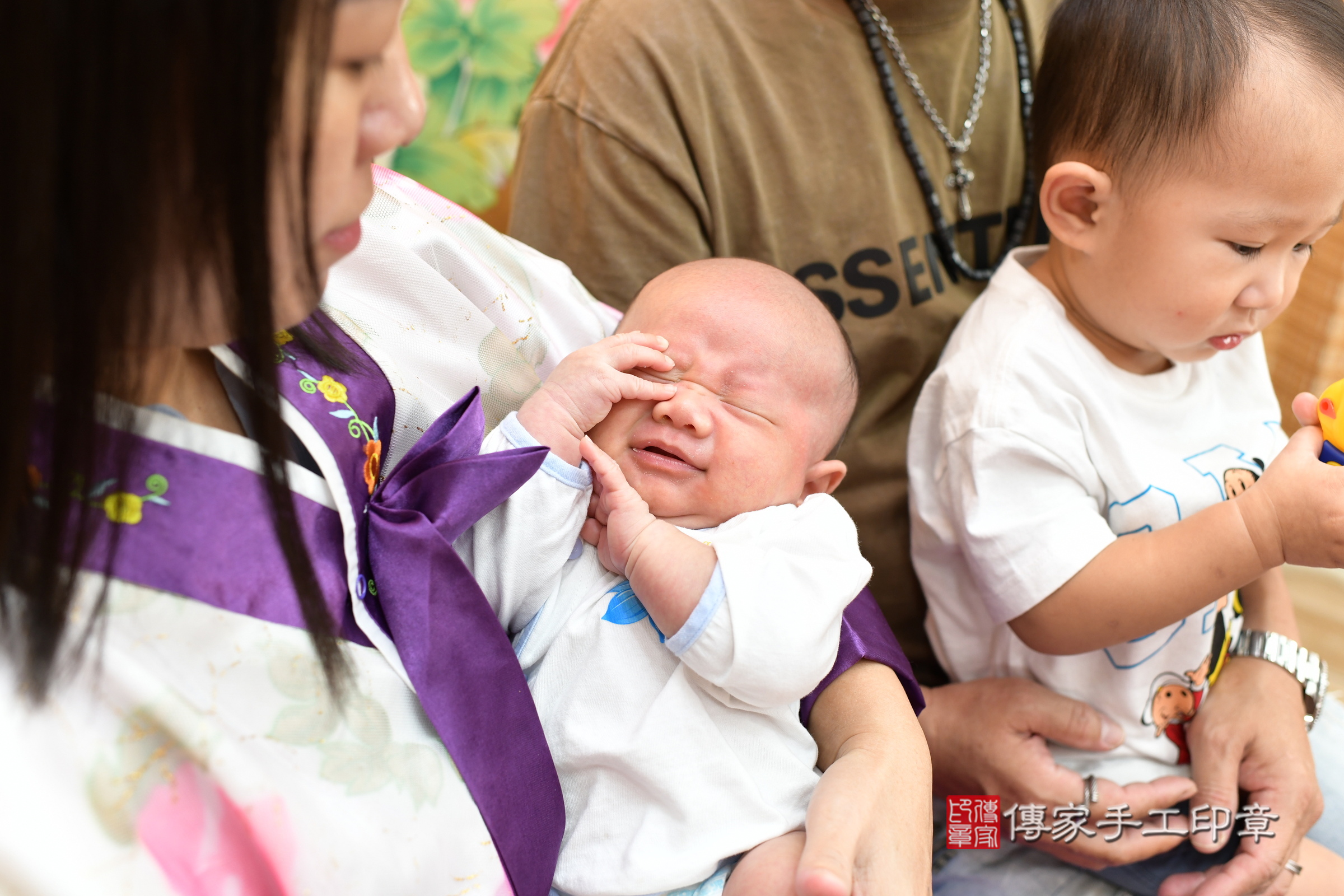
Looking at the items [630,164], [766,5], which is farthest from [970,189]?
[630,164]

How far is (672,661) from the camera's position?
84 centimetres

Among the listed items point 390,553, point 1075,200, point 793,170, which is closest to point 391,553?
Result: point 390,553

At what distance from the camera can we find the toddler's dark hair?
970 mm

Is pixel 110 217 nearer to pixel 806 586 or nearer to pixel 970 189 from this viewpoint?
pixel 806 586

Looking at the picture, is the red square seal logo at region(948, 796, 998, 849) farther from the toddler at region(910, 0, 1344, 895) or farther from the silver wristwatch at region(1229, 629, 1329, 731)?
the silver wristwatch at region(1229, 629, 1329, 731)

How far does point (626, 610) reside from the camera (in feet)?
2.80

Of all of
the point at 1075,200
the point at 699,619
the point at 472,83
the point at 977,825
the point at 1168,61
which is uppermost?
the point at 1168,61

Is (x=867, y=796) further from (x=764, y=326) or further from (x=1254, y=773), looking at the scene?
(x=1254, y=773)

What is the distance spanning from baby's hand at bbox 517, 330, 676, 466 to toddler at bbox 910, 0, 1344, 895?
403 mm

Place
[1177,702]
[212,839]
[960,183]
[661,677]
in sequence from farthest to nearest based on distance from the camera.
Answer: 1. [960,183]
2. [1177,702]
3. [661,677]
4. [212,839]

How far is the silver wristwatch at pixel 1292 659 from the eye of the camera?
125 centimetres

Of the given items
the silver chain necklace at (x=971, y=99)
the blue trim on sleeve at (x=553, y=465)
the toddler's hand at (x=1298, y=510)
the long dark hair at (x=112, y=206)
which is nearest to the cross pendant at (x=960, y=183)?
the silver chain necklace at (x=971, y=99)

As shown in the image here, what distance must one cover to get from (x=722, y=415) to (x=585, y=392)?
131 mm

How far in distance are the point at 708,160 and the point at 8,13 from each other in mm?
794
